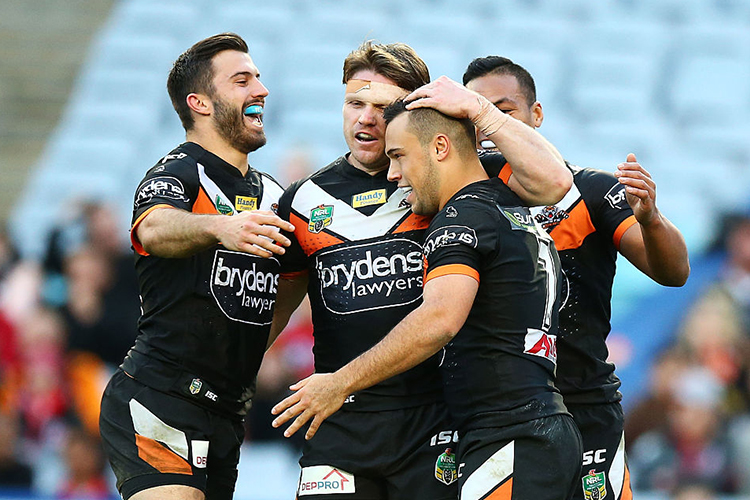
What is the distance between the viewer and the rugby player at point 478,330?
12.8ft

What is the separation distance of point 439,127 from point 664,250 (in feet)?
3.81

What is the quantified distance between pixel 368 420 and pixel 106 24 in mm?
11303

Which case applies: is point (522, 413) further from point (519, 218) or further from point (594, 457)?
point (594, 457)

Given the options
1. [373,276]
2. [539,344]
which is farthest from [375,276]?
[539,344]

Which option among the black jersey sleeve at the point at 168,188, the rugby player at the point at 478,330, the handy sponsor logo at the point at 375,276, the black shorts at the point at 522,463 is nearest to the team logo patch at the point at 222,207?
the black jersey sleeve at the point at 168,188

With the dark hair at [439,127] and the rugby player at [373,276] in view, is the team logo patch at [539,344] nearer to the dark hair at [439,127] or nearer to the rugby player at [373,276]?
the rugby player at [373,276]

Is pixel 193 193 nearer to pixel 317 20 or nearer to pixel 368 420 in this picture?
pixel 368 420

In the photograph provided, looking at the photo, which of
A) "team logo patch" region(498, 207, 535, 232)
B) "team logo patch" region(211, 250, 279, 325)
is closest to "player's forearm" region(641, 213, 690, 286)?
"team logo patch" region(498, 207, 535, 232)

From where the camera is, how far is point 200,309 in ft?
15.6

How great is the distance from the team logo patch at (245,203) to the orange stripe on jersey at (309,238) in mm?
206

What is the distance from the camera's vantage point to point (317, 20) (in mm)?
13844

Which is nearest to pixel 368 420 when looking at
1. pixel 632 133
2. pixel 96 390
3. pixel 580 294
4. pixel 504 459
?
pixel 504 459

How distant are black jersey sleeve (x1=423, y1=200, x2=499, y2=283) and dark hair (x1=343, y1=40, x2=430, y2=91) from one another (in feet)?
3.13

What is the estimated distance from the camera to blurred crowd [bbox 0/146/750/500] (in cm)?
897
